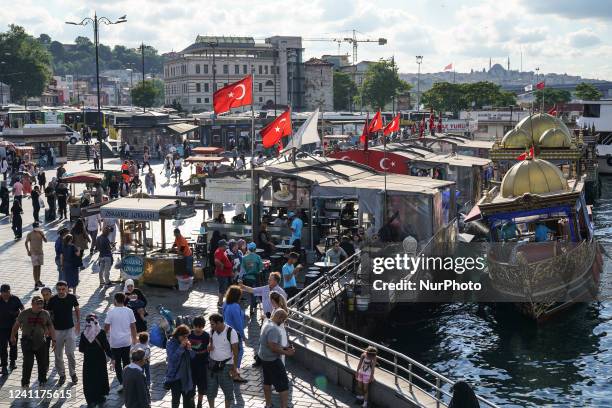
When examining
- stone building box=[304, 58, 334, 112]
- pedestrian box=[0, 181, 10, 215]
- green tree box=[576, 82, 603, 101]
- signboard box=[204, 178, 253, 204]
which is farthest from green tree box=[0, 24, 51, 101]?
signboard box=[204, 178, 253, 204]

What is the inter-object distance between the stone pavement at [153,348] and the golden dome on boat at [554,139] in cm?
2523

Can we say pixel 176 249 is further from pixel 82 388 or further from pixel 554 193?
pixel 554 193

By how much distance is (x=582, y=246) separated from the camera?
23.0m

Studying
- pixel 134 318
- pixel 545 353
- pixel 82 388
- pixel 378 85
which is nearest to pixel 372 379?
pixel 134 318

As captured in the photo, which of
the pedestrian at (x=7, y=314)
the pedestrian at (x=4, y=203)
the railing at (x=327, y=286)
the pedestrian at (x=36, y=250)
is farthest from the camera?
the pedestrian at (x=4, y=203)

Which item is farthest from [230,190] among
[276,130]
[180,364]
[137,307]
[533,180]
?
[180,364]

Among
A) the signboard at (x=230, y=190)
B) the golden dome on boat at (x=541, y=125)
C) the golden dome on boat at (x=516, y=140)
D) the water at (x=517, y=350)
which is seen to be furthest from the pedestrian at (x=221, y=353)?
the golden dome on boat at (x=541, y=125)

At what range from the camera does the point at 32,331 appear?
1314cm

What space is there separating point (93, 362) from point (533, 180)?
15548 millimetres

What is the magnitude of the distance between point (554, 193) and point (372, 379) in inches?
490

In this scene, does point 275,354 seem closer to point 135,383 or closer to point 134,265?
point 135,383

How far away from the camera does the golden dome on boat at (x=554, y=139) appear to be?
1608 inches

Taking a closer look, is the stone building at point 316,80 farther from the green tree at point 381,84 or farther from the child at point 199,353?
the child at point 199,353

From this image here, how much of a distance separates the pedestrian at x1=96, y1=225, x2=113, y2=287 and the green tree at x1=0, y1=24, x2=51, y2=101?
380ft
